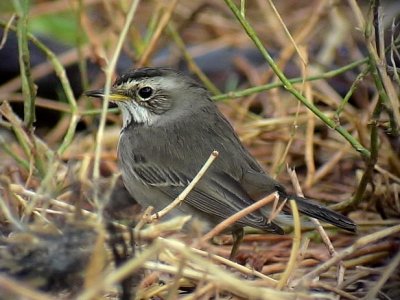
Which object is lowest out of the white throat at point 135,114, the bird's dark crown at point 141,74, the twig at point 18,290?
the white throat at point 135,114

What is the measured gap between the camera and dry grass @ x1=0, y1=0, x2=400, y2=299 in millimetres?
2998

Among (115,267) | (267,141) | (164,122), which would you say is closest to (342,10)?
(267,141)

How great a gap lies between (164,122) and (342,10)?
9.33 feet

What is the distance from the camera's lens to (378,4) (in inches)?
154

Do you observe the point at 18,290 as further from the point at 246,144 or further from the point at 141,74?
the point at 246,144

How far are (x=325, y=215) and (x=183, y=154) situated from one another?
91 cm

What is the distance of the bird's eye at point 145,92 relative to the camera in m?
5.02

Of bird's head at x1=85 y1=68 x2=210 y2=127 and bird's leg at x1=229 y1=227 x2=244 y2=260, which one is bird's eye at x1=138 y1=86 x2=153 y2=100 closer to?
bird's head at x1=85 y1=68 x2=210 y2=127

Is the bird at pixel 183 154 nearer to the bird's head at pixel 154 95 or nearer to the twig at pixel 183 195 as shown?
the bird's head at pixel 154 95

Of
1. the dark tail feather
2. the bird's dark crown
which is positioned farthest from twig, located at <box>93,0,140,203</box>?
the dark tail feather

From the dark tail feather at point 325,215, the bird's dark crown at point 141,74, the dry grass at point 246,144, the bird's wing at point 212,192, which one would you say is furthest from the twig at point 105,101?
the dark tail feather at point 325,215

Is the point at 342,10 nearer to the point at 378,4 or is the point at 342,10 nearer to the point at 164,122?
the point at 164,122

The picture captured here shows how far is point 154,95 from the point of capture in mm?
5082

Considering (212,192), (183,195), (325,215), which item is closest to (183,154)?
(212,192)
